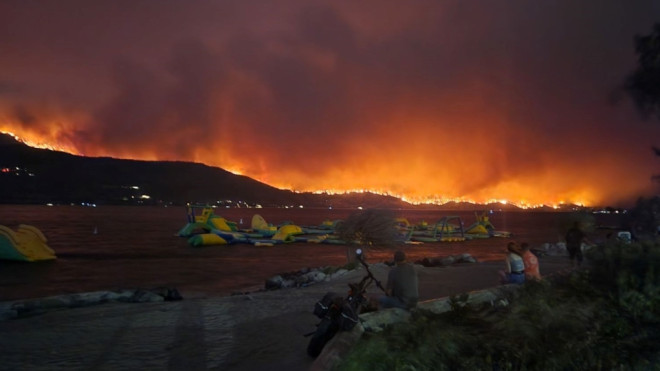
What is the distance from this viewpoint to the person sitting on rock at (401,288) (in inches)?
356

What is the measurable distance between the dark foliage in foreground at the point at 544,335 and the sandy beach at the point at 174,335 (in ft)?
7.61

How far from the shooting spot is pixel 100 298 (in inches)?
646

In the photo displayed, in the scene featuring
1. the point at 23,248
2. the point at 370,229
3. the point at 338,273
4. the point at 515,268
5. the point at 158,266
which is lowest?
the point at 158,266

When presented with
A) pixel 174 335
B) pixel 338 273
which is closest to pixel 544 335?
pixel 174 335

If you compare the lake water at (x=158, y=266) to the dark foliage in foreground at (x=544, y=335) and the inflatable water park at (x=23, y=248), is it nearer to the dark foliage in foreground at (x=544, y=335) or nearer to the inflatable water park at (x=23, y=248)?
the inflatable water park at (x=23, y=248)

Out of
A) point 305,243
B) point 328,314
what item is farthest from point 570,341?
point 305,243

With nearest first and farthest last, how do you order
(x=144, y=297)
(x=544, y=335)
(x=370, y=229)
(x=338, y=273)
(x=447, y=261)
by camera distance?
1. (x=544, y=335)
2. (x=370, y=229)
3. (x=144, y=297)
4. (x=338, y=273)
5. (x=447, y=261)

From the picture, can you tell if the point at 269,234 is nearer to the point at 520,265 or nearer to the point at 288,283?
the point at 288,283

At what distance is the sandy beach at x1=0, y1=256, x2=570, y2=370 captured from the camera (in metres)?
8.16

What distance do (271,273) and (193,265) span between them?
6.09 m

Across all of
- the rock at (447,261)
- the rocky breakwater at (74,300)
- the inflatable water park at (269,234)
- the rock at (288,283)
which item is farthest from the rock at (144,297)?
the inflatable water park at (269,234)

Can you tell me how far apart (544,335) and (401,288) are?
11.3ft

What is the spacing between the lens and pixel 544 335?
5.89 meters

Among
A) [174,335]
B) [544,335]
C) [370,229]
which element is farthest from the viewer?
[370,229]
